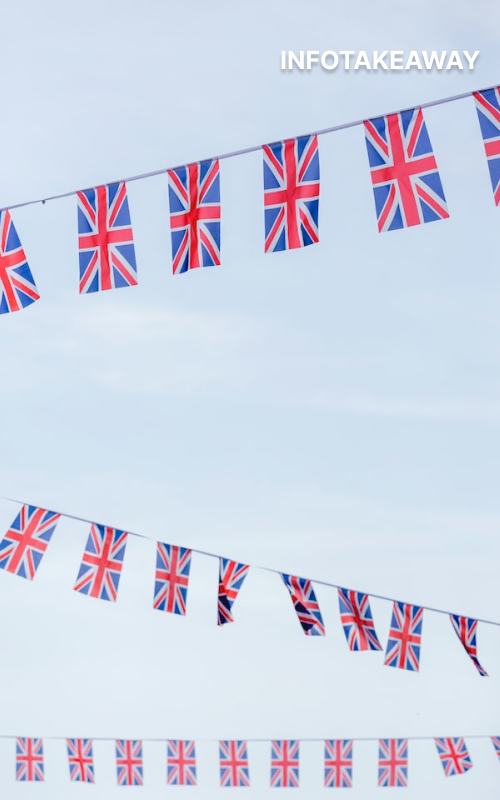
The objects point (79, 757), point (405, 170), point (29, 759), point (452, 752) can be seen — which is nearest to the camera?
point (405, 170)

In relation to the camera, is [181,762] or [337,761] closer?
[181,762]

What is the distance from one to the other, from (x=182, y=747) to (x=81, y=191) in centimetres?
1853

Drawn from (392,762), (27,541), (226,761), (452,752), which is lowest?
(27,541)

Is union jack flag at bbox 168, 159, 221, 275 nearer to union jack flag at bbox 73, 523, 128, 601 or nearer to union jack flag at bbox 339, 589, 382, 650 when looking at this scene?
union jack flag at bbox 73, 523, 128, 601

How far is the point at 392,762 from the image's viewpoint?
1211 inches

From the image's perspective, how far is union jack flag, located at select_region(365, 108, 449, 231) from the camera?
13.8 m

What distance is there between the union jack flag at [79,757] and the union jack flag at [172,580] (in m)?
9.75

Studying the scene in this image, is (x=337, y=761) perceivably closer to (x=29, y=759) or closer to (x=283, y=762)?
(x=283, y=762)

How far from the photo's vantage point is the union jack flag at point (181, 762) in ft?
100

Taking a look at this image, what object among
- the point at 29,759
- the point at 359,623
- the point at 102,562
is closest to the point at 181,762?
the point at 29,759

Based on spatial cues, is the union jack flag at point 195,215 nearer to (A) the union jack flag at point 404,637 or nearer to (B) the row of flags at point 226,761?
(A) the union jack flag at point 404,637

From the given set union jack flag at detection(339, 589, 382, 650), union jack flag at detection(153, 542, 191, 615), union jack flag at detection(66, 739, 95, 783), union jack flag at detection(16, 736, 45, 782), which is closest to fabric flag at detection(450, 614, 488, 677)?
union jack flag at detection(339, 589, 382, 650)

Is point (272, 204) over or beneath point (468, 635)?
over

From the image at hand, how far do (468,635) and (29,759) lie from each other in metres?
12.5
